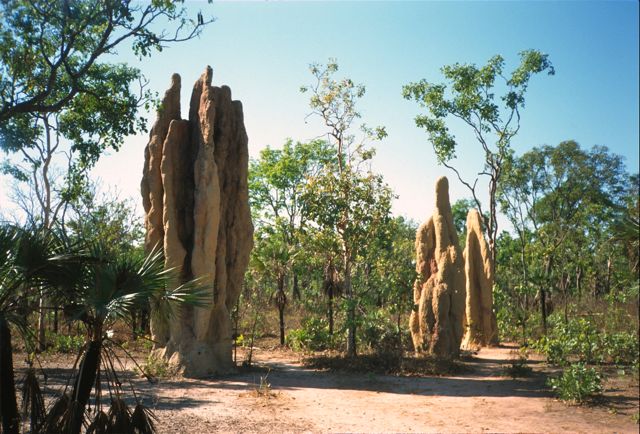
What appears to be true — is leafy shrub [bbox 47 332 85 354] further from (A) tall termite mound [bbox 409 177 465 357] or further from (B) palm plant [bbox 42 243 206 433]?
(B) palm plant [bbox 42 243 206 433]

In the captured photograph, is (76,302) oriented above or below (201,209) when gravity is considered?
below

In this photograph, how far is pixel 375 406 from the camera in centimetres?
1056

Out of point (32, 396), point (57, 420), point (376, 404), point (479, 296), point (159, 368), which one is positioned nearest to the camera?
point (57, 420)

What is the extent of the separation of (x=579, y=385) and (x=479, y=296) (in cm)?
962

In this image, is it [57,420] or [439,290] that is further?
[439,290]

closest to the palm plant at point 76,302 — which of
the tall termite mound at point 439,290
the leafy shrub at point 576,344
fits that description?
the leafy shrub at point 576,344

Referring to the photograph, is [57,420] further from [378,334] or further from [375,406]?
[378,334]

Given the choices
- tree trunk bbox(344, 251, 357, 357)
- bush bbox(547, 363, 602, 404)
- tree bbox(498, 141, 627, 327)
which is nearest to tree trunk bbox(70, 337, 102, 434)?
bush bbox(547, 363, 602, 404)

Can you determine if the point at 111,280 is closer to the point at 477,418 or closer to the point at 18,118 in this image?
the point at 477,418

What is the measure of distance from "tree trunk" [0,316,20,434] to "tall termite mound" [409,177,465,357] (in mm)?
11552

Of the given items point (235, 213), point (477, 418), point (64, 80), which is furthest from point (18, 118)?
point (477, 418)

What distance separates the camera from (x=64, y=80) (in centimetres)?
1345

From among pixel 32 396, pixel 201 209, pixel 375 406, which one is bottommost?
pixel 375 406

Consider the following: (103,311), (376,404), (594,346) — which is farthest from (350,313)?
(103,311)
